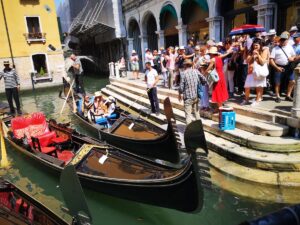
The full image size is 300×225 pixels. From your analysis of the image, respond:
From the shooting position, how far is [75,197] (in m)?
2.02

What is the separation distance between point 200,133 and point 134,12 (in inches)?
507

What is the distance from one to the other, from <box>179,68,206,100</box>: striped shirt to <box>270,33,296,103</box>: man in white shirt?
119 centimetres

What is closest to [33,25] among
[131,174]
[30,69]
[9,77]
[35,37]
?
[35,37]

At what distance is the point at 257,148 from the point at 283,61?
1.62 meters

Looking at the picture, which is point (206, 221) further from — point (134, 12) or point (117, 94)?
point (134, 12)

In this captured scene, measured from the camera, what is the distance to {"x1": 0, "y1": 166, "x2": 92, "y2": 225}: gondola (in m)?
2.02

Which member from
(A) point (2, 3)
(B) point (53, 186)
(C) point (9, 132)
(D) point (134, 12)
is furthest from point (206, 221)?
(A) point (2, 3)

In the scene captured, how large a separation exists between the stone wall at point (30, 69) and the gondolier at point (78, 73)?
14.5 feet

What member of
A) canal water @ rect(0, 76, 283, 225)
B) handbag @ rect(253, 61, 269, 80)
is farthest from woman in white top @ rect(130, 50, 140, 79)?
canal water @ rect(0, 76, 283, 225)

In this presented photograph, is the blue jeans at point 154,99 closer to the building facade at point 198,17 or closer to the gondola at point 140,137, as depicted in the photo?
the gondola at point 140,137

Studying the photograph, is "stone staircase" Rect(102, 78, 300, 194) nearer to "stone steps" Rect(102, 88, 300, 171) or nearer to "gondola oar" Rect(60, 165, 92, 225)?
"stone steps" Rect(102, 88, 300, 171)

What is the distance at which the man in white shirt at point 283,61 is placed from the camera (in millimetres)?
4496

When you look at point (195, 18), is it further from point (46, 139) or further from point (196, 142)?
point (196, 142)

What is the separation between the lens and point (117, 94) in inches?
392
